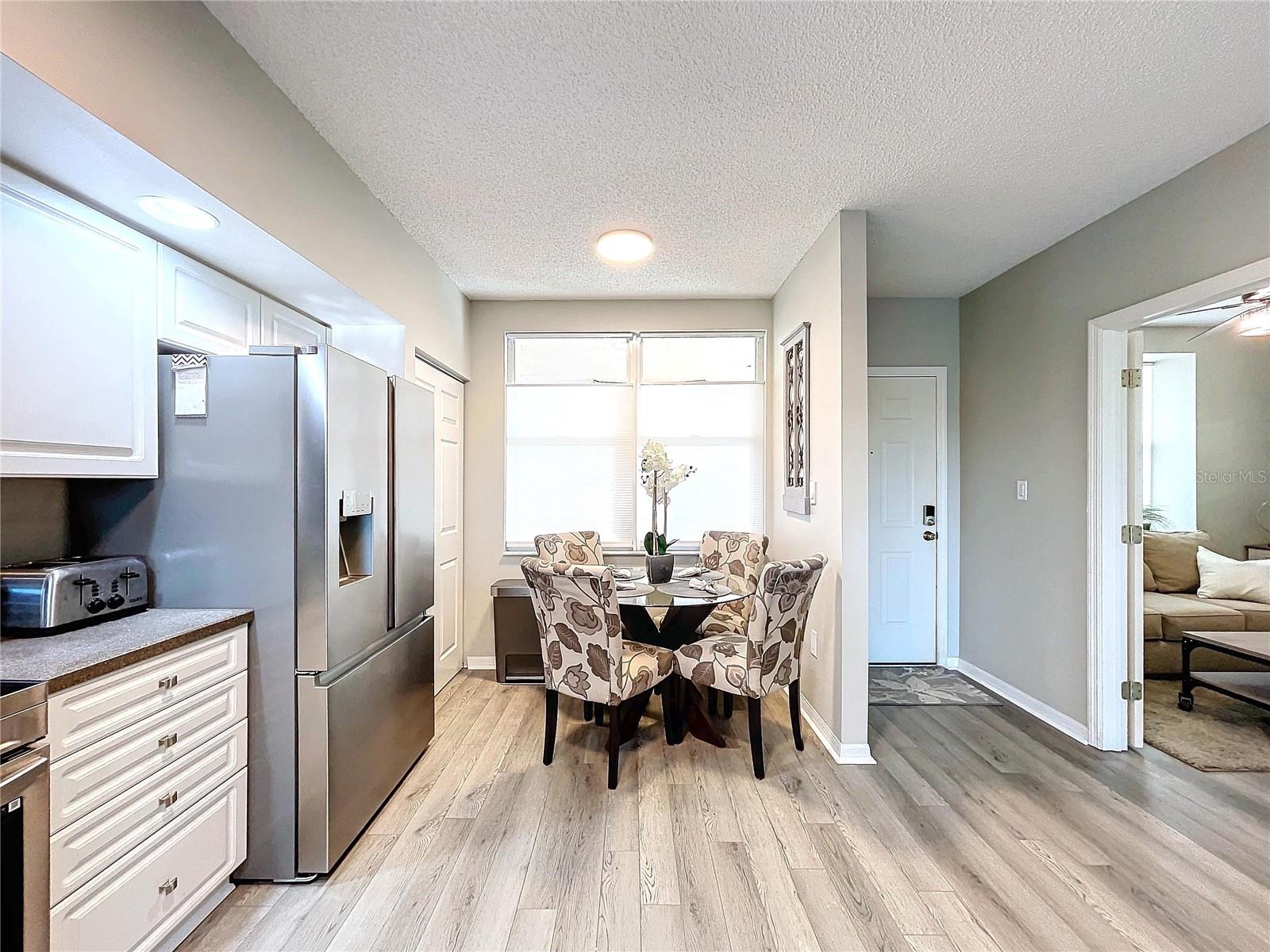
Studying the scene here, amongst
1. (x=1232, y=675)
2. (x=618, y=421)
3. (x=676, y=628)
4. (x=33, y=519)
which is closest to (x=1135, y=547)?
(x=1232, y=675)

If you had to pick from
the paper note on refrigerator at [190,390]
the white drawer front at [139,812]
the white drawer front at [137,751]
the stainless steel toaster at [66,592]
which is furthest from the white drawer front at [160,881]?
the paper note on refrigerator at [190,390]

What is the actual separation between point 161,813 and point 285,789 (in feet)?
1.29

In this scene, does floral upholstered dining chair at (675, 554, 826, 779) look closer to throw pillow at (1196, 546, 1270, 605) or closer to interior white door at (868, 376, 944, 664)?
interior white door at (868, 376, 944, 664)

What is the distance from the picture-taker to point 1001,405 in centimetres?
372

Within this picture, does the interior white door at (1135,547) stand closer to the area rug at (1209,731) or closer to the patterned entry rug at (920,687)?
the area rug at (1209,731)

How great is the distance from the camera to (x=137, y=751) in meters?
1.44

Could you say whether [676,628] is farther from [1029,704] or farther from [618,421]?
[1029,704]

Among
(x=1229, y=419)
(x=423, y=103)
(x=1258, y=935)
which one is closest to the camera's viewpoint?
(x=1258, y=935)

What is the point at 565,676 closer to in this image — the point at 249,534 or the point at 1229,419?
the point at 249,534

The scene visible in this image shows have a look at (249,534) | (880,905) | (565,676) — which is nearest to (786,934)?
(880,905)

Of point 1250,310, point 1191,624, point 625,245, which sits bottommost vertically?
point 1191,624

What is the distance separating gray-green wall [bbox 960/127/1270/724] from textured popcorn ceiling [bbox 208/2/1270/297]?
0.17 m

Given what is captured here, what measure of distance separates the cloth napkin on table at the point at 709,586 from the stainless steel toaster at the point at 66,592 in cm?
217

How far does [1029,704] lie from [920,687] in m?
0.59
